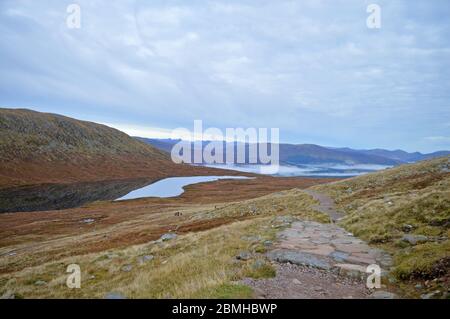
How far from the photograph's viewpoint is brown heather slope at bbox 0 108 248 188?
133 m

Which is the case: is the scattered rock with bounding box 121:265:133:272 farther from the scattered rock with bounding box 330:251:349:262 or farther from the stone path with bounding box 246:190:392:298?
the scattered rock with bounding box 330:251:349:262

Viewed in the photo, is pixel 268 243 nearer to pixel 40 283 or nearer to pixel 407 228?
pixel 407 228

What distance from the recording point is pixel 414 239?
12.5m

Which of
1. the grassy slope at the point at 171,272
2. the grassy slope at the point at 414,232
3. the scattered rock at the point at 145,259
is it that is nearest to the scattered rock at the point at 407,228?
the grassy slope at the point at 414,232

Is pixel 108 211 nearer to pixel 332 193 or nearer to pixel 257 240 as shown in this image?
pixel 332 193

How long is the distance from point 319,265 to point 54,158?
174 metres

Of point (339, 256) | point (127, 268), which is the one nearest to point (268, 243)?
point (339, 256)

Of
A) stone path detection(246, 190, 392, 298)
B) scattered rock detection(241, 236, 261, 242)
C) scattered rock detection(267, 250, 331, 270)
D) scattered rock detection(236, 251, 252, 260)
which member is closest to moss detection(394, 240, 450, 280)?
stone path detection(246, 190, 392, 298)

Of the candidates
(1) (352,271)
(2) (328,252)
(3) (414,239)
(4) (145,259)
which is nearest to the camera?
(1) (352,271)

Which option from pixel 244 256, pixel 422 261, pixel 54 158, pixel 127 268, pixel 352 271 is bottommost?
pixel 127 268

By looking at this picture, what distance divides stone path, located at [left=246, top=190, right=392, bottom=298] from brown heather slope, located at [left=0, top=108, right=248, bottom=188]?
417 ft
